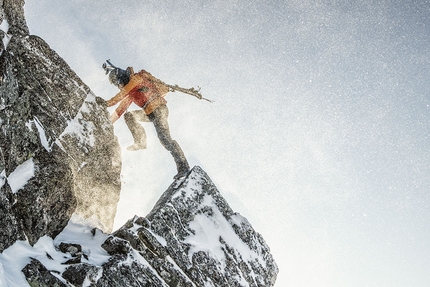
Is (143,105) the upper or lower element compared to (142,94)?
lower

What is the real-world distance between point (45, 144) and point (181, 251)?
5503 millimetres

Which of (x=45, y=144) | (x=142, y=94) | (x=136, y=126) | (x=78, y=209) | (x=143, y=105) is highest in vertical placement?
(x=142, y=94)

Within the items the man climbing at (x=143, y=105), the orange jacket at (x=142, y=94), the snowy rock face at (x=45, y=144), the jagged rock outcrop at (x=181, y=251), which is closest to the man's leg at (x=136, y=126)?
the man climbing at (x=143, y=105)

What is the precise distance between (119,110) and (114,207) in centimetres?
460

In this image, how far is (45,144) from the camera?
10070 millimetres

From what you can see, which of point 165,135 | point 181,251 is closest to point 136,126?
point 165,135

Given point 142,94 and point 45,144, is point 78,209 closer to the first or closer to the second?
point 45,144

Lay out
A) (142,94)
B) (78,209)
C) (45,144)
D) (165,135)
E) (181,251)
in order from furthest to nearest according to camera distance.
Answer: (165,135), (142,94), (78,209), (181,251), (45,144)

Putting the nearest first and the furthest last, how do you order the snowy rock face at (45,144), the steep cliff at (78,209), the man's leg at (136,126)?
the steep cliff at (78,209) → the snowy rock face at (45,144) → the man's leg at (136,126)

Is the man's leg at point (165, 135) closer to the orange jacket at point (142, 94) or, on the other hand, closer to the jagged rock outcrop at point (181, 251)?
the orange jacket at point (142, 94)

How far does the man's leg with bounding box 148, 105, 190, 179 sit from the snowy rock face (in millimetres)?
2484

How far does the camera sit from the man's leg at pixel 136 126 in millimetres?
15719

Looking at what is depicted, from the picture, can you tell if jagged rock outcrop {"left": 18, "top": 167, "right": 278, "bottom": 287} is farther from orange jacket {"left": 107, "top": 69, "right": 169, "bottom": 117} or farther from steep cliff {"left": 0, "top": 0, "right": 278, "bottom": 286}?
orange jacket {"left": 107, "top": 69, "right": 169, "bottom": 117}

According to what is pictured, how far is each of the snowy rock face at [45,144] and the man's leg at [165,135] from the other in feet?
8.15
